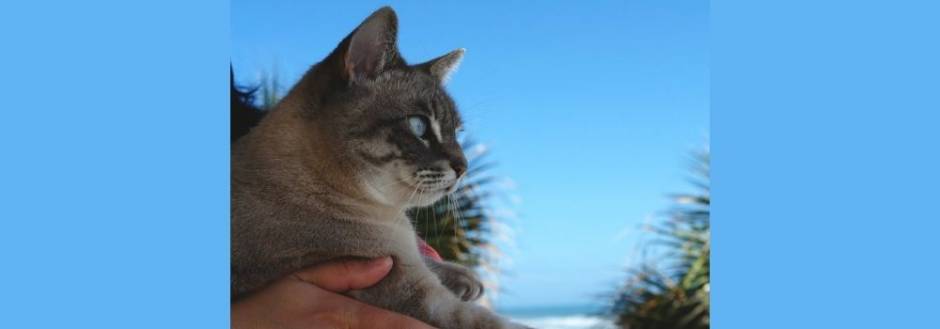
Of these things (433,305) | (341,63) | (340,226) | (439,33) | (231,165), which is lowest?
(433,305)

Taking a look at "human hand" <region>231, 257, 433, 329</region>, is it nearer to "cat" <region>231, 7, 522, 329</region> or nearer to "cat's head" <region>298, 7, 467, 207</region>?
"cat" <region>231, 7, 522, 329</region>

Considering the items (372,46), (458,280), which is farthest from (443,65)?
(458,280)

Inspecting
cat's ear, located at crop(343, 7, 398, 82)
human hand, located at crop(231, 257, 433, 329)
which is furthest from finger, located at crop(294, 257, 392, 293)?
cat's ear, located at crop(343, 7, 398, 82)

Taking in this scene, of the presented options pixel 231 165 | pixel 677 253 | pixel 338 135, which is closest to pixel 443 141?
pixel 338 135

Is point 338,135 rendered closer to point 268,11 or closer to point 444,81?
point 444,81

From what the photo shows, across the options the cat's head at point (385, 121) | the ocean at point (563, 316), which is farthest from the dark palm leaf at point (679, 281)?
the cat's head at point (385, 121)
